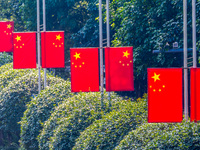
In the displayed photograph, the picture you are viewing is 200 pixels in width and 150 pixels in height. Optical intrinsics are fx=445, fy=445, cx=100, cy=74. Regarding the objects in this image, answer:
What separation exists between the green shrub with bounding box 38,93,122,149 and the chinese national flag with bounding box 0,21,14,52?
433 centimetres

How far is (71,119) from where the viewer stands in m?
11.4

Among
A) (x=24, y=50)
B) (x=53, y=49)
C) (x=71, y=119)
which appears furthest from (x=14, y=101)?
(x=71, y=119)

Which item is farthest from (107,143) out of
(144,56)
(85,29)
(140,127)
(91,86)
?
(85,29)

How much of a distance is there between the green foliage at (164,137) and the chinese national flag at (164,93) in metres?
0.29

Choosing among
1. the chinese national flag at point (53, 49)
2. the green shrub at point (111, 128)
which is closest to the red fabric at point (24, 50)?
the chinese national flag at point (53, 49)

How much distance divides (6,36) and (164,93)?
8600 millimetres

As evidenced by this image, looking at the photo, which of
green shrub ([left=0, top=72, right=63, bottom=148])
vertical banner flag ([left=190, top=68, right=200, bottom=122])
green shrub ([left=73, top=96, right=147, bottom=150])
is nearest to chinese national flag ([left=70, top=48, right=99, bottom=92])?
green shrub ([left=73, top=96, right=147, bottom=150])

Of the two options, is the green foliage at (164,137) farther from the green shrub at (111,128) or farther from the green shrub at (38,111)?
the green shrub at (38,111)

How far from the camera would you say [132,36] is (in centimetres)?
1702

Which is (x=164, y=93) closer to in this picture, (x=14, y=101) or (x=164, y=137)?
(x=164, y=137)

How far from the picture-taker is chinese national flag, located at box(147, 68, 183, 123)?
8.98 metres

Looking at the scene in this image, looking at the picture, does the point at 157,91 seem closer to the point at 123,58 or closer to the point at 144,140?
the point at 144,140

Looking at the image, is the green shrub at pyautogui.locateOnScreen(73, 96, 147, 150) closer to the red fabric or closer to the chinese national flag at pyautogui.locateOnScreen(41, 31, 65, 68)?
the chinese national flag at pyautogui.locateOnScreen(41, 31, 65, 68)

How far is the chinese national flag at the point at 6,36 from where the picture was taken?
15969mm
